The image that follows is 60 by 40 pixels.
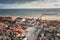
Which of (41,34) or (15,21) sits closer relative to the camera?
(41,34)

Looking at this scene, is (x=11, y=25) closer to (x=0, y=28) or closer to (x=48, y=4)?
(x=0, y=28)

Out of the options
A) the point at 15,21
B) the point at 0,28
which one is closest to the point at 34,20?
the point at 15,21

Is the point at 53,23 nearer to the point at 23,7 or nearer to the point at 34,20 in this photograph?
the point at 34,20

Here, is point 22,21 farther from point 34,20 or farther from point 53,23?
point 53,23

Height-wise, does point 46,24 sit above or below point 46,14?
below

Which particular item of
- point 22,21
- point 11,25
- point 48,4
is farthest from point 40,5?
point 11,25

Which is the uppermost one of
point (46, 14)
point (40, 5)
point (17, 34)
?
point (40, 5)

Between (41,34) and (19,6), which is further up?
(19,6)

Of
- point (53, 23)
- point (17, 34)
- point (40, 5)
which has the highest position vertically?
point (40, 5)
